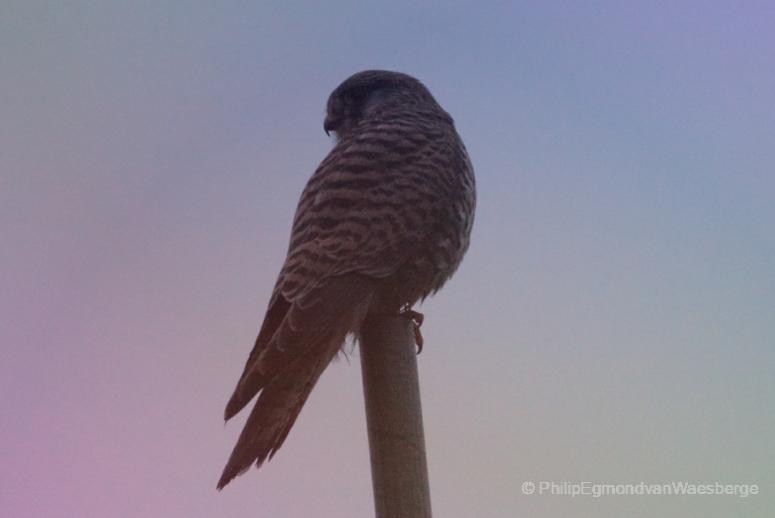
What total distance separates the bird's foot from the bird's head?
121cm

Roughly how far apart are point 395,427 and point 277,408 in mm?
305

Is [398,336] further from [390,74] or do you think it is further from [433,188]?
[390,74]

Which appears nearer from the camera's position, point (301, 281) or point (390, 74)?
point (301, 281)

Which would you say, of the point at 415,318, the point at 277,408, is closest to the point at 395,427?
the point at 277,408

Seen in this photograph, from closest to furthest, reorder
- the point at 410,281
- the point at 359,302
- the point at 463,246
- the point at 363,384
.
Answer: the point at 363,384 → the point at 359,302 → the point at 410,281 → the point at 463,246

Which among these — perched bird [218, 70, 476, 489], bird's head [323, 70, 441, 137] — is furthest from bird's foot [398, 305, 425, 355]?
bird's head [323, 70, 441, 137]

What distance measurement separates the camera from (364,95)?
150 inches

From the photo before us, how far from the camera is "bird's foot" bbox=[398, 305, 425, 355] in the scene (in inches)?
101

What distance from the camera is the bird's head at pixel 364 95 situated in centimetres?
375

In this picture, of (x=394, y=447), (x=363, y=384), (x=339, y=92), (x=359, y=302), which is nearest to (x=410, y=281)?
(x=359, y=302)

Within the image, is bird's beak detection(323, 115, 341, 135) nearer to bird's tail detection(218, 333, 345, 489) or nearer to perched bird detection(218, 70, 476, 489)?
perched bird detection(218, 70, 476, 489)

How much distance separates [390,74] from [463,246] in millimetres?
1158

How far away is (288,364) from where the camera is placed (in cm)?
229

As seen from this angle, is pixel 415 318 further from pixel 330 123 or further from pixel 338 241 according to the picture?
pixel 330 123
